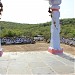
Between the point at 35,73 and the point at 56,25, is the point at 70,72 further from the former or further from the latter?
the point at 56,25

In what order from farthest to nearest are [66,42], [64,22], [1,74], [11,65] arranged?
1. [64,22]
2. [66,42]
3. [11,65]
4. [1,74]

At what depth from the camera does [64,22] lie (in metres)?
53.2

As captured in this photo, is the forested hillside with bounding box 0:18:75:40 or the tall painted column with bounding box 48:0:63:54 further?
the forested hillside with bounding box 0:18:75:40

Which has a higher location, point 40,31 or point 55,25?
point 55,25

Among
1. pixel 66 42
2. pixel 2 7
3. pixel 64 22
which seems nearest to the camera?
pixel 2 7

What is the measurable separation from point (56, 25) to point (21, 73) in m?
5.39

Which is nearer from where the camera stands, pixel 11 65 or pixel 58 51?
pixel 11 65

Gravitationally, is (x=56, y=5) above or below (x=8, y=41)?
above

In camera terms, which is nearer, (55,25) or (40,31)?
(55,25)

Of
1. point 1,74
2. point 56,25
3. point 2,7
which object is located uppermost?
point 2,7

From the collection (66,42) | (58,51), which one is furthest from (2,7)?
(66,42)

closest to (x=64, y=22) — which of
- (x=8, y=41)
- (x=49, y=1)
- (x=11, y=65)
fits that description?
(x=8, y=41)

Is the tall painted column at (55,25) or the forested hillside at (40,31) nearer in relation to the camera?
the tall painted column at (55,25)

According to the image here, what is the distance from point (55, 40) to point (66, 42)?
384 inches
